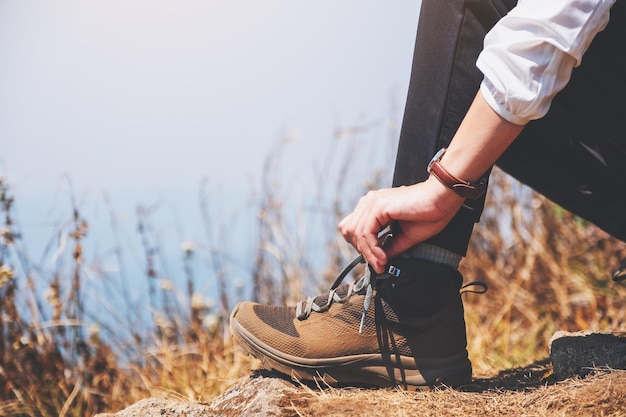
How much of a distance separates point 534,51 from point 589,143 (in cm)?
48

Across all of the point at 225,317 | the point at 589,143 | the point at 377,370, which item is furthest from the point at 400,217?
the point at 225,317

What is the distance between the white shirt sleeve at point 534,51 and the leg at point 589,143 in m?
0.24

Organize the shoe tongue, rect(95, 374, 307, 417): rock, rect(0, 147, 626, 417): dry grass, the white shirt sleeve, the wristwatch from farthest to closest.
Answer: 1. rect(0, 147, 626, 417): dry grass
2. the shoe tongue
3. rect(95, 374, 307, 417): rock
4. the wristwatch
5. the white shirt sleeve

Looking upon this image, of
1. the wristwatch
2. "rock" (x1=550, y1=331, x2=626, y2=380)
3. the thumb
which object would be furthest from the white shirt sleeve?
"rock" (x1=550, y1=331, x2=626, y2=380)

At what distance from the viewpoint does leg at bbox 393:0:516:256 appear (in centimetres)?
138

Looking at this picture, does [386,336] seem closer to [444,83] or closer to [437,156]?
[437,156]

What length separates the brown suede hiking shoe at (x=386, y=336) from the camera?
4.86ft

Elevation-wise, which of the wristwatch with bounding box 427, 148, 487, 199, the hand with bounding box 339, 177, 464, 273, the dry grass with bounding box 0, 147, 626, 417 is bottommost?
the dry grass with bounding box 0, 147, 626, 417

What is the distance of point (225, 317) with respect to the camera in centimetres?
291

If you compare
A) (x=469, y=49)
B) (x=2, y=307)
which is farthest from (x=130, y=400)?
(x=469, y=49)

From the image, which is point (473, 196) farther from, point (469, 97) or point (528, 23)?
point (528, 23)

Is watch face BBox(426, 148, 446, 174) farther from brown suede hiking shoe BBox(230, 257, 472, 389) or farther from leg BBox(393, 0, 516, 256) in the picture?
brown suede hiking shoe BBox(230, 257, 472, 389)

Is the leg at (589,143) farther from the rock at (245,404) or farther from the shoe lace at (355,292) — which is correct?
the rock at (245,404)

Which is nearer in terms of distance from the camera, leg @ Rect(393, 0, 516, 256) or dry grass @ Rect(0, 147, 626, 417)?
leg @ Rect(393, 0, 516, 256)
